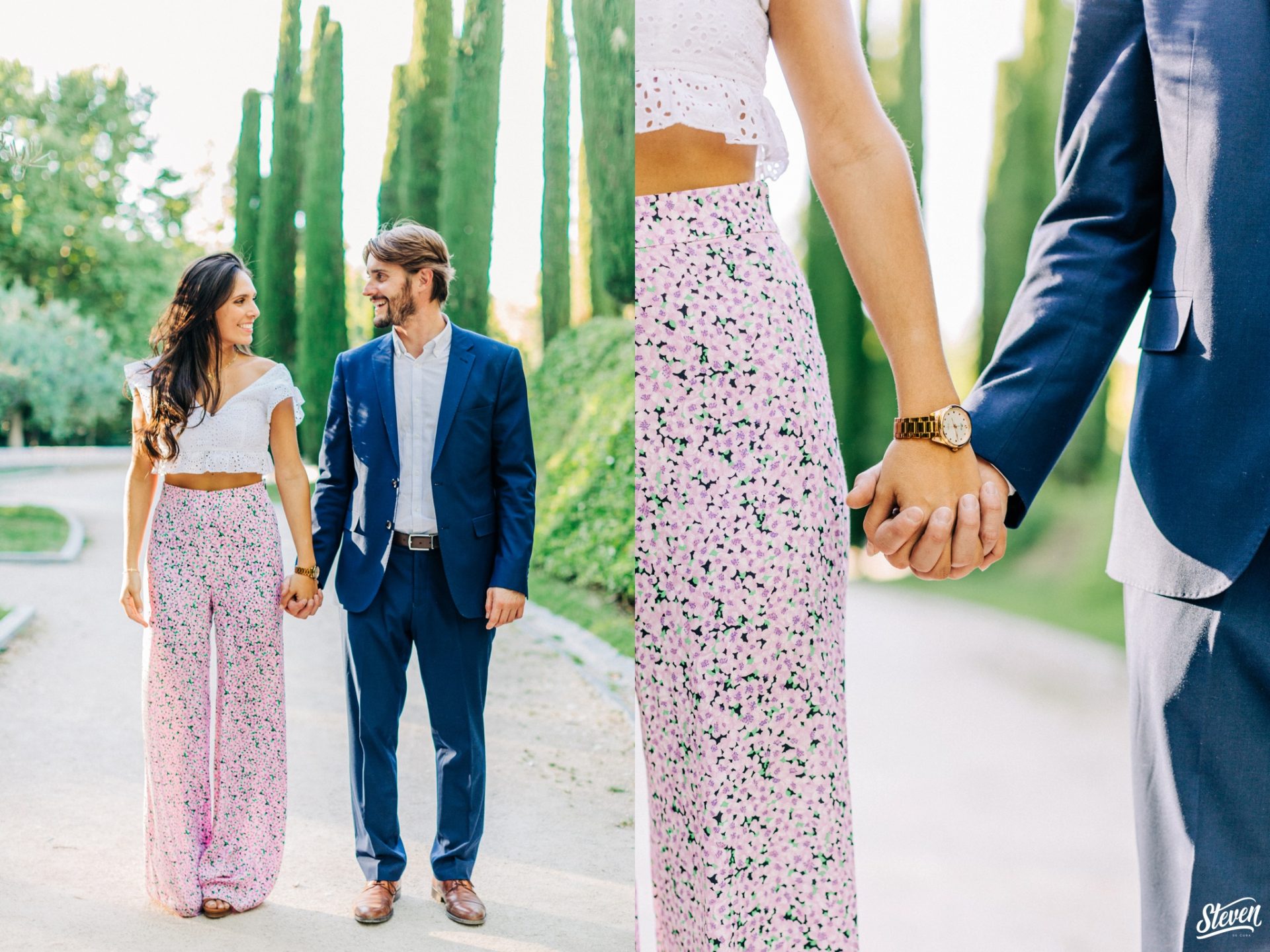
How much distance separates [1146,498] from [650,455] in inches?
26.5

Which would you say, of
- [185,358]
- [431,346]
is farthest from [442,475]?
[185,358]

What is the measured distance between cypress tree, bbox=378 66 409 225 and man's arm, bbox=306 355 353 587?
0.29 metres

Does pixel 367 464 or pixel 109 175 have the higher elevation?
pixel 109 175

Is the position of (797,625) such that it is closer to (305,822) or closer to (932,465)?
(932,465)

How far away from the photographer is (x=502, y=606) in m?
1.75

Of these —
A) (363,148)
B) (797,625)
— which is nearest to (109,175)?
(363,148)

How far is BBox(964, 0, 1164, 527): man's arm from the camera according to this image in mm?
1396

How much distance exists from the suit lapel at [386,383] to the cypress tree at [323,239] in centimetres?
7

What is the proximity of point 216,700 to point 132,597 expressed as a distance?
0.21 meters

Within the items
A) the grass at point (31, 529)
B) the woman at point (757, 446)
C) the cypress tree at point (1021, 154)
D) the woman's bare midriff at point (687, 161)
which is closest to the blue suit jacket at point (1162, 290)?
the woman at point (757, 446)

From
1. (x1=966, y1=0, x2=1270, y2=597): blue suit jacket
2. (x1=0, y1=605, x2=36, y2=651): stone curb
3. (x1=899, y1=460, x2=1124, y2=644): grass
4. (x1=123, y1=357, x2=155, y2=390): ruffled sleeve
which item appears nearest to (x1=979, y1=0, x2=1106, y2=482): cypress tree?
(x1=899, y1=460, x2=1124, y2=644): grass

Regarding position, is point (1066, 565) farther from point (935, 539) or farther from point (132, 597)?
point (132, 597)

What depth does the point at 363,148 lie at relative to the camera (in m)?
1.81

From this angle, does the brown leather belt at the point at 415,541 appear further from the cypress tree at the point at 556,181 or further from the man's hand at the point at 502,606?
the cypress tree at the point at 556,181
